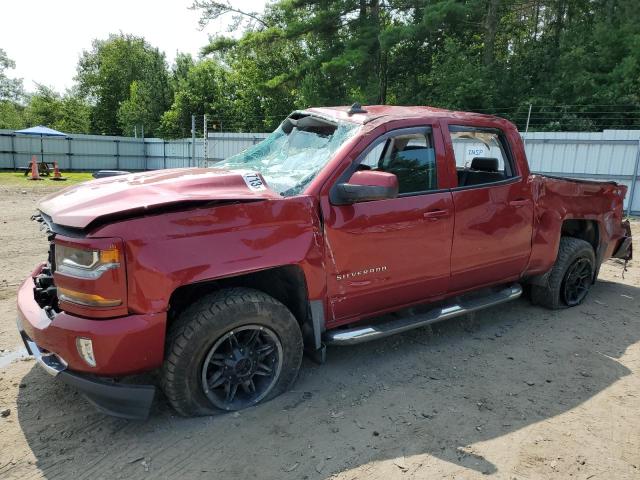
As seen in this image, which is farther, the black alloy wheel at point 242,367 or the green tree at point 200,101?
the green tree at point 200,101

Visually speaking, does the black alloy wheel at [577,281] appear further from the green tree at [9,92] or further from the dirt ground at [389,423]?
the green tree at [9,92]

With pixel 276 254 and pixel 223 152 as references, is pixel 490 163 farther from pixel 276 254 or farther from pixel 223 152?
pixel 223 152

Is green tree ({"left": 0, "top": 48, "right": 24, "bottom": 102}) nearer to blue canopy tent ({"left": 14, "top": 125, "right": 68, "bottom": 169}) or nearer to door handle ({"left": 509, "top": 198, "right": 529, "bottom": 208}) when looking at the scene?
blue canopy tent ({"left": 14, "top": 125, "right": 68, "bottom": 169})

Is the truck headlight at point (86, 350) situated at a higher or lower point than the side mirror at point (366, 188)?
lower

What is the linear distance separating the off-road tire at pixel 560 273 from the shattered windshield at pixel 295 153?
2821 millimetres

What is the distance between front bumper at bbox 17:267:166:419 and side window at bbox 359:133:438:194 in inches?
74.8

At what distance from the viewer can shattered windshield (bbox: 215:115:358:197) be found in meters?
3.32

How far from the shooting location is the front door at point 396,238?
3.22m

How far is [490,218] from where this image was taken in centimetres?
401

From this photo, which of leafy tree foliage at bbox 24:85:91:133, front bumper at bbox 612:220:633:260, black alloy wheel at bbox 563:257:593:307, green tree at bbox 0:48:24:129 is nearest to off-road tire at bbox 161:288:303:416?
black alloy wheel at bbox 563:257:593:307

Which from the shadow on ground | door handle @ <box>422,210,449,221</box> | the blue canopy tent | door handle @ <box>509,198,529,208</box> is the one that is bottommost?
the shadow on ground

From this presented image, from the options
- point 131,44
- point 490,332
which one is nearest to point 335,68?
point 490,332

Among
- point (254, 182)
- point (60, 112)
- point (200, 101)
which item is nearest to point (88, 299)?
point (254, 182)

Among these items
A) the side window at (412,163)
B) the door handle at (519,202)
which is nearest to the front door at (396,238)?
the side window at (412,163)
